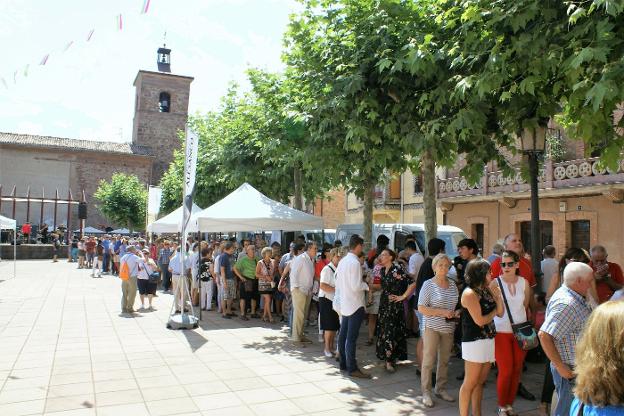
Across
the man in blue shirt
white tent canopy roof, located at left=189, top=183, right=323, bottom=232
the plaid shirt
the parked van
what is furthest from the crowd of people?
the man in blue shirt

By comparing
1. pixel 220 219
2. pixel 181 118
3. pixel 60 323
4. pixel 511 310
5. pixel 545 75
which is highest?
pixel 181 118

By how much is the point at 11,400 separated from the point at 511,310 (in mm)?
5243

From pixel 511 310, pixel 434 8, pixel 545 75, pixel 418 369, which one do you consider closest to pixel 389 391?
pixel 418 369

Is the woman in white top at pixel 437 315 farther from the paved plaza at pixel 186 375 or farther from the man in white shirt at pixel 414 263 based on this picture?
the man in white shirt at pixel 414 263

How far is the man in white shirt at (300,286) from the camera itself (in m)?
8.34

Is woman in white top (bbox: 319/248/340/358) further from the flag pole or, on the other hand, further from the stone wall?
the stone wall

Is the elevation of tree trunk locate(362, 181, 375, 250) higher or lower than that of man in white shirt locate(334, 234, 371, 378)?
higher

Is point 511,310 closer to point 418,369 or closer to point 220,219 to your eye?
point 418,369

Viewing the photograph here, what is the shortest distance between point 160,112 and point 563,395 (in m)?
54.7

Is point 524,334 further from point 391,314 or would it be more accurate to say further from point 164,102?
point 164,102

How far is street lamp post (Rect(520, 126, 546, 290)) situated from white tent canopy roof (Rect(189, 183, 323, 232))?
5.49 meters

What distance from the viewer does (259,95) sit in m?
13.6

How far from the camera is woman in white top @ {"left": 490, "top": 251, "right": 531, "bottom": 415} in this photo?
16.0ft

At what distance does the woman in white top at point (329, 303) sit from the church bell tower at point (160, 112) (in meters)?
46.8
